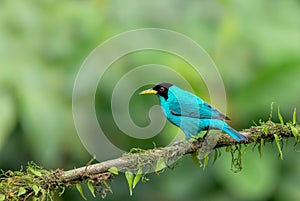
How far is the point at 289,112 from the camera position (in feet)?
13.2

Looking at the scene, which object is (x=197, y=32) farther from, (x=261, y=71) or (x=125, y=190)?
(x=125, y=190)

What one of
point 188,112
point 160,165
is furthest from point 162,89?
point 160,165

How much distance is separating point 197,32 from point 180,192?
0.90 m

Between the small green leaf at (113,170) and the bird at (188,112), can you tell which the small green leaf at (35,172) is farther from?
the bird at (188,112)

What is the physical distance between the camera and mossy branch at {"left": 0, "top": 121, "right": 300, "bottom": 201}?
217 centimetres

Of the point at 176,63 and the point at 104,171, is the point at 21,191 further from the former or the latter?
the point at 176,63

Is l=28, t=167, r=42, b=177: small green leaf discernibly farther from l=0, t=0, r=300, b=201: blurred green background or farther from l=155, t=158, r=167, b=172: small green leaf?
l=0, t=0, r=300, b=201: blurred green background

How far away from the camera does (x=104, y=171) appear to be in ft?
7.17

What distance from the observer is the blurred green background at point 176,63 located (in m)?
3.61

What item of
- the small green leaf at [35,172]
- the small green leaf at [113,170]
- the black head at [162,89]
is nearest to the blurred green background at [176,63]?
the black head at [162,89]

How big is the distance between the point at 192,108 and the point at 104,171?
0.49m

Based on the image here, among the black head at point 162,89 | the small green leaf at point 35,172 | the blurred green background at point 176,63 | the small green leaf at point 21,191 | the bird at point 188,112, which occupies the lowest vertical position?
the small green leaf at point 21,191

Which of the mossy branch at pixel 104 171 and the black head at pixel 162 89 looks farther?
the black head at pixel 162 89

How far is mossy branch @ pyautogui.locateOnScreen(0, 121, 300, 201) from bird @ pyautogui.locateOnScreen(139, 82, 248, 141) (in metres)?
0.10
